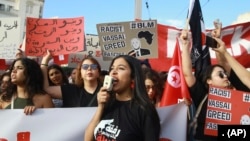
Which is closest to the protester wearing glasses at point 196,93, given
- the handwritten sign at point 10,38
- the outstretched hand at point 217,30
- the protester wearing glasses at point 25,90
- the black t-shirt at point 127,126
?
the outstretched hand at point 217,30

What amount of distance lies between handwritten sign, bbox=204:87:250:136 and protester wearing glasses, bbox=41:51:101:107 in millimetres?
940

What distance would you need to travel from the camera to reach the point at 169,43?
654 centimetres

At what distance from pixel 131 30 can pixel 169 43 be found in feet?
3.03

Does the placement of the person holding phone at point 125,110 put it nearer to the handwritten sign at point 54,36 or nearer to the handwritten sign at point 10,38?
the handwritten sign at point 54,36

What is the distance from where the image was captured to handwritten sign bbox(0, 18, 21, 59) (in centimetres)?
662

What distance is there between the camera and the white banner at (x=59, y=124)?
342 centimetres

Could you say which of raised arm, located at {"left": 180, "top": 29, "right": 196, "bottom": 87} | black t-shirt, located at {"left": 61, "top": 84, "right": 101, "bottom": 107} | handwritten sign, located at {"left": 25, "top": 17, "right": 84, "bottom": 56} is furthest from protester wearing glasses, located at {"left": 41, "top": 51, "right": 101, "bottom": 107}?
handwritten sign, located at {"left": 25, "top": 17, "right": 84, "bottom": 56}

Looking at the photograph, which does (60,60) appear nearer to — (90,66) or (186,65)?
(90,66)

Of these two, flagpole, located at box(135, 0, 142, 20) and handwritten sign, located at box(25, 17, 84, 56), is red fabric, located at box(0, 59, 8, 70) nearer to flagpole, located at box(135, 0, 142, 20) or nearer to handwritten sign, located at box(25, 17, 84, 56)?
handwritten sign, located at box(25, 17, 84, 56)

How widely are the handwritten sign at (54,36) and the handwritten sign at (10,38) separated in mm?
1064

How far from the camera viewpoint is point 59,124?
3.48 meters

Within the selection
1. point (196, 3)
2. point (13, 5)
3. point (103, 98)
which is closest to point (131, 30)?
point (196, 3)

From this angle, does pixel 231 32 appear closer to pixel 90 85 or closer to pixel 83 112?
pixel 90 85

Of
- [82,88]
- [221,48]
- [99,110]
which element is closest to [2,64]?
[82,88]
